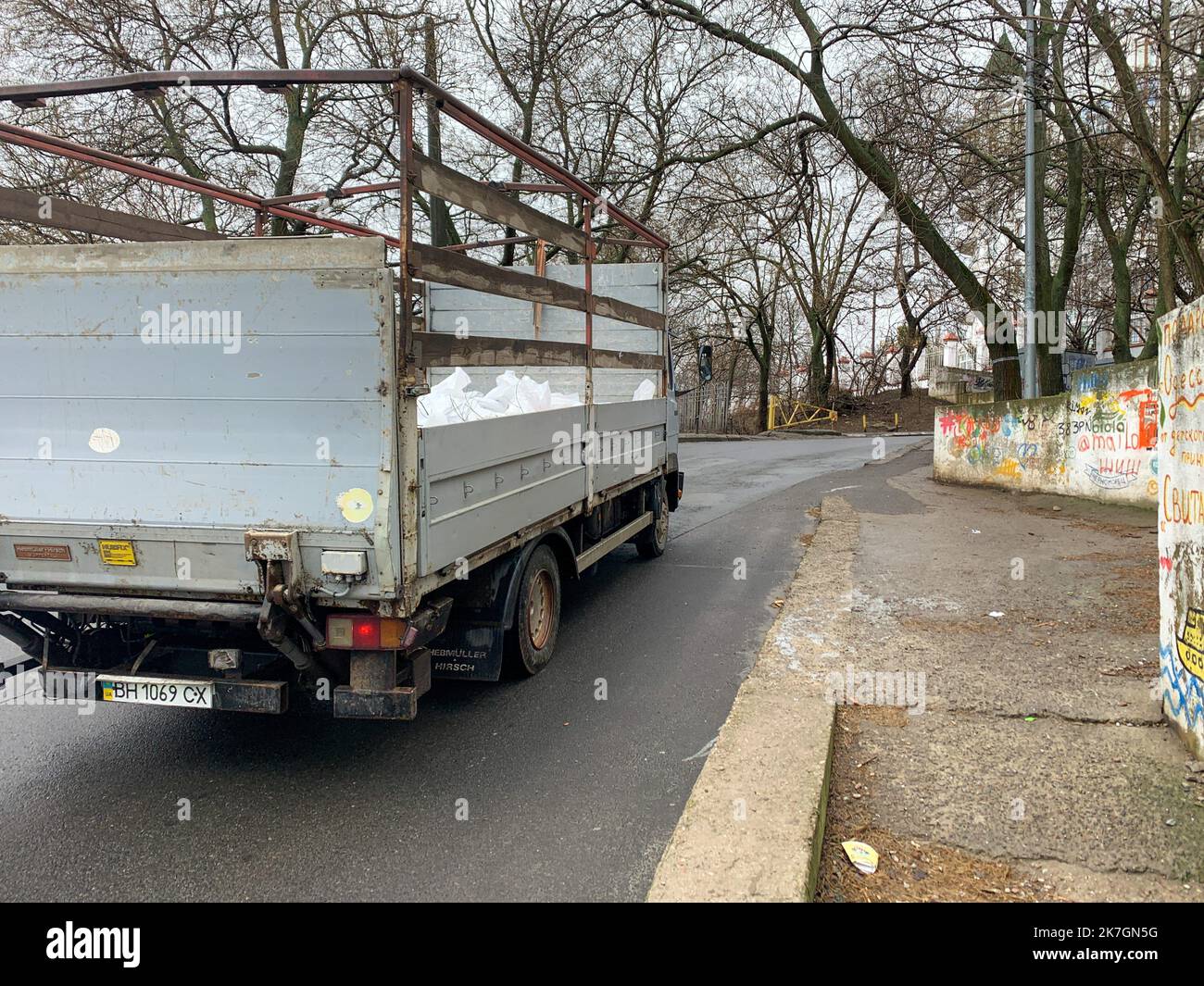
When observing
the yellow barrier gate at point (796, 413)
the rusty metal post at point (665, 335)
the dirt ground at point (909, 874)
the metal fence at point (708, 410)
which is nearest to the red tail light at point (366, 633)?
the dirt ground at point (909, 874)

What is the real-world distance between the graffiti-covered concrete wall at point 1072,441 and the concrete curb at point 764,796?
6.39m

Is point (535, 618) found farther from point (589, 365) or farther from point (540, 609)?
point (589, 365)

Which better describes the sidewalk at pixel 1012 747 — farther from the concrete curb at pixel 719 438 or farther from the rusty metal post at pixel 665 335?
the concrete curb at pixel 719 438

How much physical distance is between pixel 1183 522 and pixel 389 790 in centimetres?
368

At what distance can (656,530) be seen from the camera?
8906 mm

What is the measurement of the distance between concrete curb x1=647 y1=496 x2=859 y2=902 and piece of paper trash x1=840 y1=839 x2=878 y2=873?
4.3 inches

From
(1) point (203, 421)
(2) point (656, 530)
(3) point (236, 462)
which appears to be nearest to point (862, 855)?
(3) point (236, 462)

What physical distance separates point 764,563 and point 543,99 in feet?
47.8

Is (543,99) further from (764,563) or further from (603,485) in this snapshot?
(603,485)

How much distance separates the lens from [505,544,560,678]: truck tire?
506 centimetres

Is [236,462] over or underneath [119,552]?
over

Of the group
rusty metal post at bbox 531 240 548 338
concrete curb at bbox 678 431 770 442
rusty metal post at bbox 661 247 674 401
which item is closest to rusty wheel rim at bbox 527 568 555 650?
rusty metal post at bbox 531 240 548 338

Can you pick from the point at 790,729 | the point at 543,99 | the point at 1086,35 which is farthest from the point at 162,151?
the point at 790,729

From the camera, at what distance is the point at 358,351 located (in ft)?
11.5
